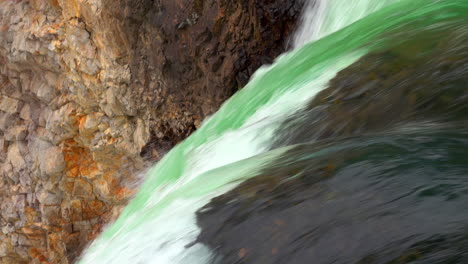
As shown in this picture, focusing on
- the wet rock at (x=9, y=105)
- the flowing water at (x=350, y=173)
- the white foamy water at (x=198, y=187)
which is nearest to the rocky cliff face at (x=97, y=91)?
the wet rock at (x=9, y=105)

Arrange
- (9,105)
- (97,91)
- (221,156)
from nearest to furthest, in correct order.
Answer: (221,156)
(97,91)
(9,105)

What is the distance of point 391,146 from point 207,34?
13.2 feet

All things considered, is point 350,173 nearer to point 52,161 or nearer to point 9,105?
point 52,161

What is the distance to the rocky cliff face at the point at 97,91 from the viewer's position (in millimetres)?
5711

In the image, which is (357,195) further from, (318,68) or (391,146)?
(318,68)

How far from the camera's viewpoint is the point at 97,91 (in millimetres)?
7145

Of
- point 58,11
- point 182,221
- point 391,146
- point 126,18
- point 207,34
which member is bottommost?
point 391,146

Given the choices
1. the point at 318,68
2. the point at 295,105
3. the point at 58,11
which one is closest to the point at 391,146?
the point at 295,105

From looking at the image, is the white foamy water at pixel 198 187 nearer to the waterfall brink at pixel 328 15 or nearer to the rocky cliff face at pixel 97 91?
the waterfall brink at pixel 328 15

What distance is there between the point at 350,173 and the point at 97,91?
569cm

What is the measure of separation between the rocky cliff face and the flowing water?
97.2 inches

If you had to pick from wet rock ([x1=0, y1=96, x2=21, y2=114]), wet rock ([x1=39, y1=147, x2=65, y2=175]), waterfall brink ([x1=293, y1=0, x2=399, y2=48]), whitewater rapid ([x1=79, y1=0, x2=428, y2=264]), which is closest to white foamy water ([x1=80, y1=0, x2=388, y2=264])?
whitewater rapid ([x1=79, y1=0, x2=428, y2=264])

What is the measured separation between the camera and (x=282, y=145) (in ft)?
8.29

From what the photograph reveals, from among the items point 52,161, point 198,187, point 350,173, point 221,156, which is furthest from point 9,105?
point 350,173
